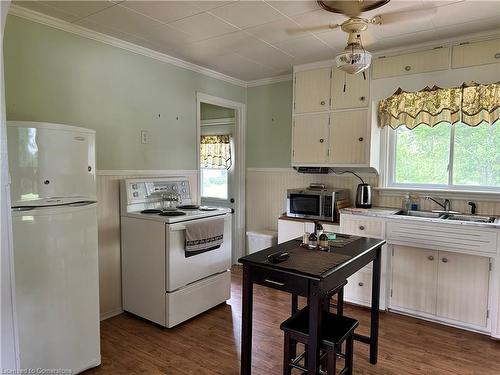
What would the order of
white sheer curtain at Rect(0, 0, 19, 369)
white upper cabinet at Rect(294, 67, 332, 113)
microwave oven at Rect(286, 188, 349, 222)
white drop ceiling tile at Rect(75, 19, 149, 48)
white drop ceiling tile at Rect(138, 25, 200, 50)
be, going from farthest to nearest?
white upper cabinet at Rect(294, 67, 332, 113), microwave oven at Rect(286, 188, 349, 222), white drop ceiling tile at Rect(138, 25, 200, 50), white drop ceiling tile at Rect(75, 19, 149, 48), white sheer curtain at Rect(0, 0, 19, 369)

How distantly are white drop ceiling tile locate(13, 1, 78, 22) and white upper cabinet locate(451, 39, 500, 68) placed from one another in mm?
3185

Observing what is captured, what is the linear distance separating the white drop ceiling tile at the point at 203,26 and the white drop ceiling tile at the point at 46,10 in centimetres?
77

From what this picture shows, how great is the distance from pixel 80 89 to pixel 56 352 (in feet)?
6.57

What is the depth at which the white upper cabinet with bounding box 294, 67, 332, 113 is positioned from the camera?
3.66m

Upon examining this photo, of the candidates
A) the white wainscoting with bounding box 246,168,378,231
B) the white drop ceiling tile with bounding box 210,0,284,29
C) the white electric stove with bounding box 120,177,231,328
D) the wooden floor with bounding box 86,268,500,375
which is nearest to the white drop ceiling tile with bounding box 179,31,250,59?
the white drop ceiling tile with bounding box 210,0,284,29

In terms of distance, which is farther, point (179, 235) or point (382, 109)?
point (382, 109)

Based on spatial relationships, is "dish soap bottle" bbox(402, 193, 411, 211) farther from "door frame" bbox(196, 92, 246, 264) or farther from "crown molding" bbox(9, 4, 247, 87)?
"crown molding" bbox(9, 4, 247, 87)

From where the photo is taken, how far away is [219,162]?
4871mm

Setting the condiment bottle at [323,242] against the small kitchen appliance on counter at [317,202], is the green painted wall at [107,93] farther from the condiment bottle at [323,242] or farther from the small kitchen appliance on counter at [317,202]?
the condiment bottle at [323,242]

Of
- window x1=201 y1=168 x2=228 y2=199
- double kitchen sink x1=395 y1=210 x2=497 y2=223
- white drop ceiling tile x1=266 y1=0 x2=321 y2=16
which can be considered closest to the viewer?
white drop ceiling tile x1=266 y1=0 x2=321 y2=16

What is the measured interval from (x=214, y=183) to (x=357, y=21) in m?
3.19

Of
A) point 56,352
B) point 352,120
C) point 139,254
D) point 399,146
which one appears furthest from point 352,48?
point 56,352

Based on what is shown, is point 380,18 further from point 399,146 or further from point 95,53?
point 95,53

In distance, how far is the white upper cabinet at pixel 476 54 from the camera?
2.81m
